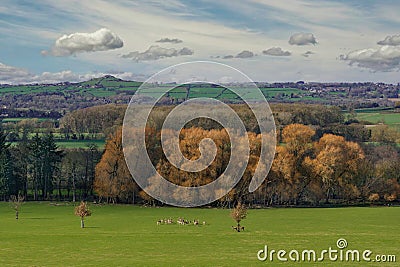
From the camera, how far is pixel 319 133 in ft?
271

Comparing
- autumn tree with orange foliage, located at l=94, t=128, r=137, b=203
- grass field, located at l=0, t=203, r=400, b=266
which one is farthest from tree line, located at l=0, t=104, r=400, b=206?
grass field, located at l=0, t=203, r=400, b=266

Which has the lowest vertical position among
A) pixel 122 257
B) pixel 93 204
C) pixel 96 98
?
pixel 93 204

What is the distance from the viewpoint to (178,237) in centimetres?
3359

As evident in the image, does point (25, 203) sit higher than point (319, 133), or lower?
lower

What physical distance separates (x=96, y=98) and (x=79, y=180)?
12445 centimetres

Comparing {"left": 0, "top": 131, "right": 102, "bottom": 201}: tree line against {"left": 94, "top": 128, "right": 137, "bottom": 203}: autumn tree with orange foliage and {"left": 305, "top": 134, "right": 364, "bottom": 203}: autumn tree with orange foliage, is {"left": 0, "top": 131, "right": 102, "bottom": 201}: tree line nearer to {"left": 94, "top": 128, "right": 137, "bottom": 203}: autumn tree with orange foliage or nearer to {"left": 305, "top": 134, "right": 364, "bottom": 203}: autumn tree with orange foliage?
{"left": 94, "top": 128, "right": 137, "bottom": 203}: autumn tree with orange foliage

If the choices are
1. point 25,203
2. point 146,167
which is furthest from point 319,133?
point 25,203

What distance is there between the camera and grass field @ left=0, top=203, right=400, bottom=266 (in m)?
25.6

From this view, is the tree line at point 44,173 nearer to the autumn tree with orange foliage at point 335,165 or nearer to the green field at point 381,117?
the autumn tree with orange foliage at point 335,165

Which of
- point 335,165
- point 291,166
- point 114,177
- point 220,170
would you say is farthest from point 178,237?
point 335,165

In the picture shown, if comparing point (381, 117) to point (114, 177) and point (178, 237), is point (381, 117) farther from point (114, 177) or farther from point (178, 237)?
point (178, 237)

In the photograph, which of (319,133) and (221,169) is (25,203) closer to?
(221,169)

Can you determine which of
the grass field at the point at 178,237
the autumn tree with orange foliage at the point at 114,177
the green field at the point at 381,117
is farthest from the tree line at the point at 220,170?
the green field at the point at 381,117

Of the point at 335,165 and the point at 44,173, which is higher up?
the point at 335,165
